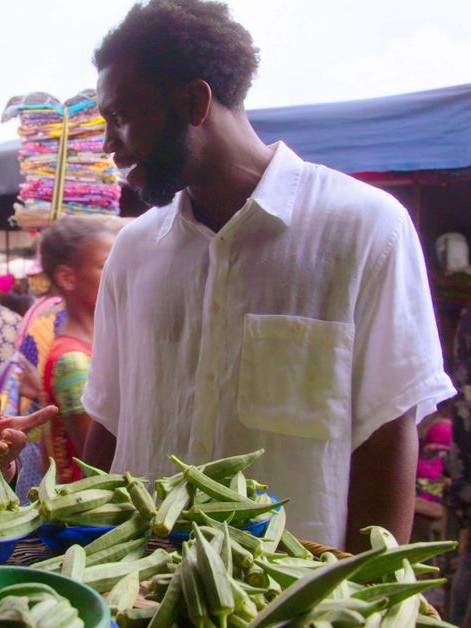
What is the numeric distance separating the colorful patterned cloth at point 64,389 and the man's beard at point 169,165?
1.35 meters

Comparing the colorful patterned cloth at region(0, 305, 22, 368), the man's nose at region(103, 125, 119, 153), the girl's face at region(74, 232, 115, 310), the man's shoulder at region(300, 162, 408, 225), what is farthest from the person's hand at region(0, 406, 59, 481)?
the colorful patterned cloth at region(0, 305, 22, 368)

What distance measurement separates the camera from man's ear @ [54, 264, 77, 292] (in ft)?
12.6

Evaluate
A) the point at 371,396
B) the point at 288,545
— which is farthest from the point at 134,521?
the point at 371,396

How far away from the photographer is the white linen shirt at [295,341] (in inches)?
85.1

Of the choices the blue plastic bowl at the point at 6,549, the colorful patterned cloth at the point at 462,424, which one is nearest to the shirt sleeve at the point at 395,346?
the blue plastic bowl at the point at 6,549

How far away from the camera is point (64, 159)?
5223 mm

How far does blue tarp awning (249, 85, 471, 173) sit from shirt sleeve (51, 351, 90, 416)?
8.18ft

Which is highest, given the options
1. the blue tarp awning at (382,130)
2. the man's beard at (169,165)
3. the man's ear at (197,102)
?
the blue tarp awning at (382,130)

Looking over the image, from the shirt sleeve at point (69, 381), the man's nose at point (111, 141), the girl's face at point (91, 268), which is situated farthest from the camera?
the girl's face at point (91, 268)

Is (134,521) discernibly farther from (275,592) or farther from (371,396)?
(371,396)

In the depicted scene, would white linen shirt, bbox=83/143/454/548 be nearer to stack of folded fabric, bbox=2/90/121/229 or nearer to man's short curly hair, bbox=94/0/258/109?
man's short curly hair, bbox=94/0/258/109

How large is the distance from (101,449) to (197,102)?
1258 mm

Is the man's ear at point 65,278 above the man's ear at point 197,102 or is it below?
below

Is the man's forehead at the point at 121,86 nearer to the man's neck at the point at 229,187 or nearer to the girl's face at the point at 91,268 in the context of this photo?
the man's neck at the point at 229,187
